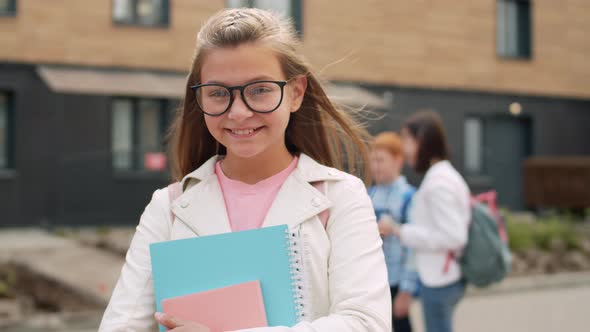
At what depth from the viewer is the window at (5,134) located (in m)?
15.9

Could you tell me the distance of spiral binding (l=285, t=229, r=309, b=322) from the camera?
6.20ft

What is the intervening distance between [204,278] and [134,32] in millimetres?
15781

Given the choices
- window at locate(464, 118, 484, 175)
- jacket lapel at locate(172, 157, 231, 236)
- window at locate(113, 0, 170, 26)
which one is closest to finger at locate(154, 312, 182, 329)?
jacket lapel at locate(172, 157, 231, 236)

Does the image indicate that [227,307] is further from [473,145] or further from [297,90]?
[473,145]

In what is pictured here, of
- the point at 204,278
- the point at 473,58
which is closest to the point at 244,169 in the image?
the point at 204,278

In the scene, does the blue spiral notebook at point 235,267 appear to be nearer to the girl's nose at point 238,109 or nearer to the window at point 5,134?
the girl's nose at point 238,109

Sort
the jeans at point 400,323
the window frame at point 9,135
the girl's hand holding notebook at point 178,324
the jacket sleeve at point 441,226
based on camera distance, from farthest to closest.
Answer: the window frame at point 9,135 → the jeans at point 400,323 → the jacket sleeve at point 441,226 → the girl's hand holding notebook at point 178,324

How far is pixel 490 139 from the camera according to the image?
73.3ft

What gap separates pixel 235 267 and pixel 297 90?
0.51 meters

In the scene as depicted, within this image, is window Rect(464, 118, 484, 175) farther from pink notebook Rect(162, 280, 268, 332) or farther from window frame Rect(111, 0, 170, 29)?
pink notebook Rect(162, 280, 268, 332)

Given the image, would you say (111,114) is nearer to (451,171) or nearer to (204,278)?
(451,171)

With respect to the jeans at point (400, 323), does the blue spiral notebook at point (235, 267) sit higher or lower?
higher

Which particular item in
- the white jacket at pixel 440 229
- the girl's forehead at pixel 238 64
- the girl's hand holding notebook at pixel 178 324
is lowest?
the white jacket at pixel 440 229

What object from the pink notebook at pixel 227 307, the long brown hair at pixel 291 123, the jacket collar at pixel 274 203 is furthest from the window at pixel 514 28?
the pink notebook at pixel 227 307
